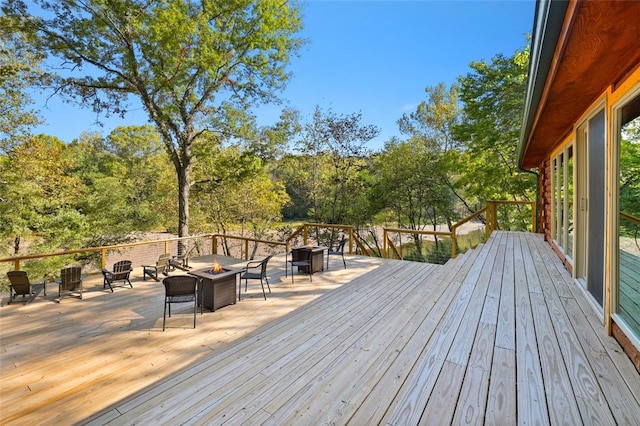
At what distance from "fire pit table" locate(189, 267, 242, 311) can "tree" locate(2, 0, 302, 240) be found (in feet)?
23.1

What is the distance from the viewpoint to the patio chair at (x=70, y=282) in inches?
199

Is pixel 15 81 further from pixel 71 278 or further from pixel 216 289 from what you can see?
pixel 216 289

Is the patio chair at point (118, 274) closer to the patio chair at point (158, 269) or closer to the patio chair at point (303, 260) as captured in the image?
the patio chair at point (158, 269)

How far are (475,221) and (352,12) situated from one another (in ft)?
46.3

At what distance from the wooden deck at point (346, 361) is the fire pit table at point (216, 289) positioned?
18cm

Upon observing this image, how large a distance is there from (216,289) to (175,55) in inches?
327

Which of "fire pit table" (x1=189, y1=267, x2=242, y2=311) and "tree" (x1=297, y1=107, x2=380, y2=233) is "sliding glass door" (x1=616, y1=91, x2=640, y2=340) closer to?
"fire pit table" (x1=189, y1=267, x2=242, y2=311)

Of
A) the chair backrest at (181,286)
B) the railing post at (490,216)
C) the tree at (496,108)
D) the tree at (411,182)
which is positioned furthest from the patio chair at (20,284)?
the tree at (411,182)

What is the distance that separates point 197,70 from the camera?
9.95 m

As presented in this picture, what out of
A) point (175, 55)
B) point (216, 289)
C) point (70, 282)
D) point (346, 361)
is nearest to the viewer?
point (346, 361)

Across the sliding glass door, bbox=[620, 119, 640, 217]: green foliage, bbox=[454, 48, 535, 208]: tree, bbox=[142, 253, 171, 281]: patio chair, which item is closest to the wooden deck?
the sliding glass door

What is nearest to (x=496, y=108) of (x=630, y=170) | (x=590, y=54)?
(x=630, y=170)

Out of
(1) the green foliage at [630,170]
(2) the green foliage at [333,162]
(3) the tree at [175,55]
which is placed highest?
(3) the tree at [175,55]

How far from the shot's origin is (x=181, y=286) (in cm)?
410
